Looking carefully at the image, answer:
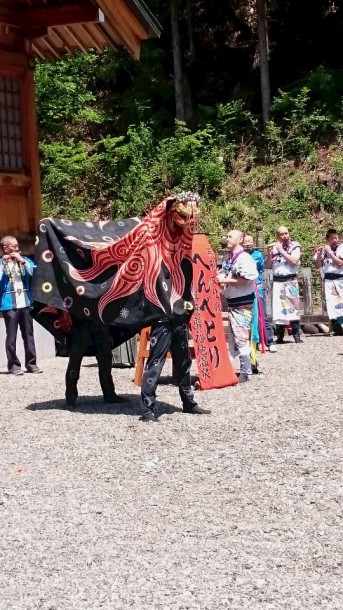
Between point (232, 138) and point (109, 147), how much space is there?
3264 mm

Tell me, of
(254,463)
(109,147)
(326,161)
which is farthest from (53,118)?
(254,463)

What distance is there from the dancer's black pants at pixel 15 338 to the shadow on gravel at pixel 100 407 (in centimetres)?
268

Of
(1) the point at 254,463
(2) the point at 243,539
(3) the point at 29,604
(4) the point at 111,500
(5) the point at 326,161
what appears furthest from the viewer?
(5) the point at 326,161

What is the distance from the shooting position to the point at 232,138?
26484 millimetres

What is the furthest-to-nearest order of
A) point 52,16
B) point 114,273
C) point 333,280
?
1. point 333,280
2. point 52,16
3. point 114,273

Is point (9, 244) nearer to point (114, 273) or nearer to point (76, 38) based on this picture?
point (76, 38)

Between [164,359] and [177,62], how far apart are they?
1897cm

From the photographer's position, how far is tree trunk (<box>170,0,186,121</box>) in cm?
2632

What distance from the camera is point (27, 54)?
44.9ft

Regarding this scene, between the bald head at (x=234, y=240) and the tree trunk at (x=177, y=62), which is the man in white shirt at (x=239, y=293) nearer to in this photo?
the bald head at (x=234, y=240)

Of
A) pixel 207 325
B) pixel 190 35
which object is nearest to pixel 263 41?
pixel 190 35

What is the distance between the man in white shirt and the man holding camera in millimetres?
2819

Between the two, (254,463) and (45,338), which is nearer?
(254,463)

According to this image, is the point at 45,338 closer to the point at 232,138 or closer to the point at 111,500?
the point at 111,500
